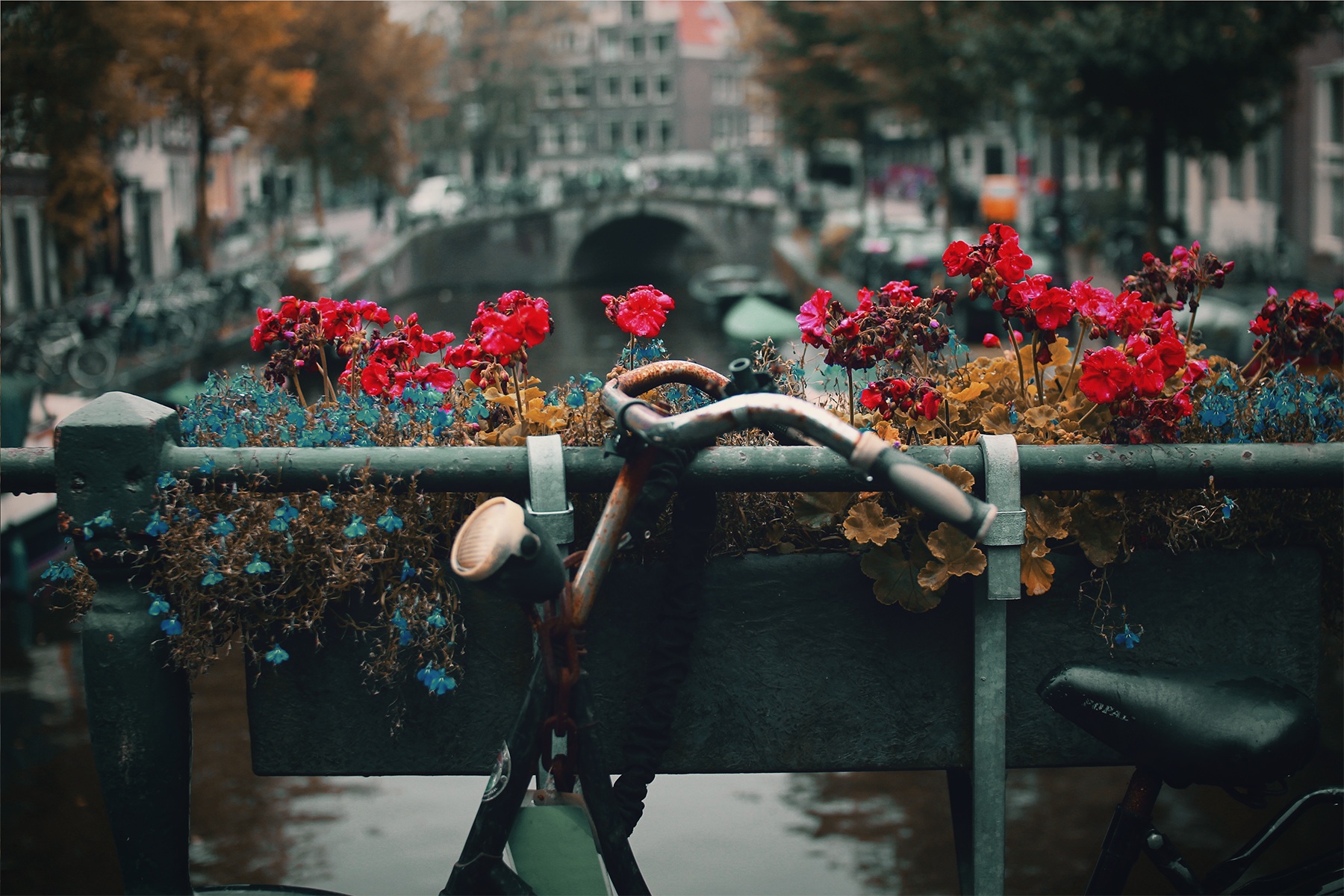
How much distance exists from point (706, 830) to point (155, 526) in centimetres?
308

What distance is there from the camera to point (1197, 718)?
5.74 feet

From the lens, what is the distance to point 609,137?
224ft

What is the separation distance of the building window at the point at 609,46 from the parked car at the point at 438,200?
19992 millimetres

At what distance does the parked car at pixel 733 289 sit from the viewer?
25672 millimetres

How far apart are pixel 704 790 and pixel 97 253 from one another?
26964mm

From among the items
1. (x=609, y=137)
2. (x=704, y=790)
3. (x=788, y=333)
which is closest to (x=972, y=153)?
(x=609, y=137)

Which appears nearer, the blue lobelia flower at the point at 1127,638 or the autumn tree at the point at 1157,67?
the blue lobelia flower at the point at 1127,638

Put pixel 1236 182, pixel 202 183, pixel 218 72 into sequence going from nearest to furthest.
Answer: pixel 218 72
pixel 202 183
pixel 1236 182

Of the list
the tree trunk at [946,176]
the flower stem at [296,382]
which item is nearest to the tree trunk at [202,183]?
the tree trunk at [946,176]

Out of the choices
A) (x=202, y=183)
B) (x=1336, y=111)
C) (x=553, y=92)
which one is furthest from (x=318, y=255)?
(x=553, y=92)

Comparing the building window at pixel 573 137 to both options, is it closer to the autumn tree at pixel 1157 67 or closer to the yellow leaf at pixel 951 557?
the autumn tree at pixel 1157 67

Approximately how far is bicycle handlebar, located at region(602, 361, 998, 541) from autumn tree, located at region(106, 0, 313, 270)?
61.4 ft

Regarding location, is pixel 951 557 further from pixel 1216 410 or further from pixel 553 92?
pixel 553 92

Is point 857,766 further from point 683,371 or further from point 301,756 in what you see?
point 301,756
